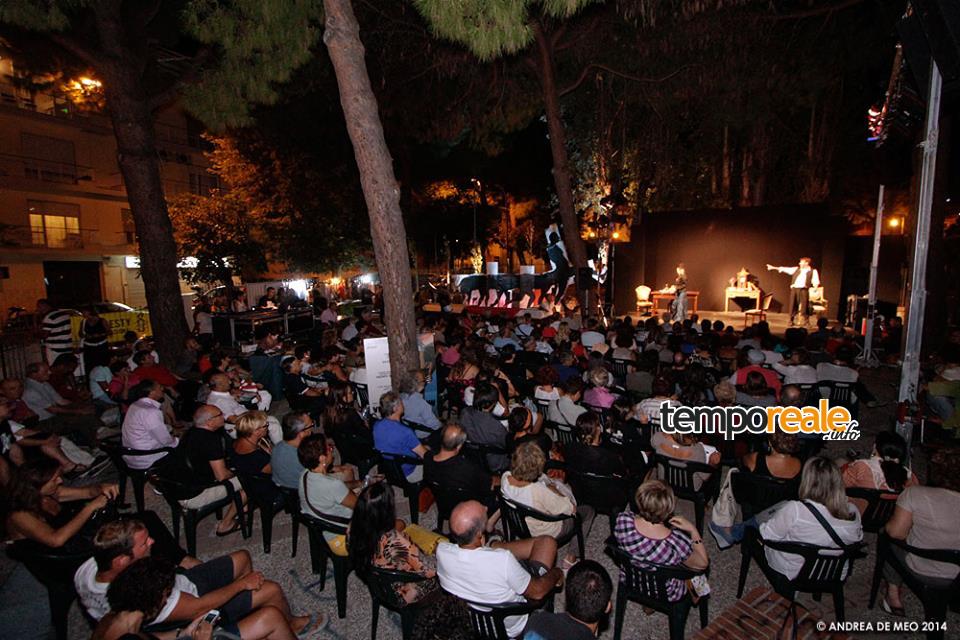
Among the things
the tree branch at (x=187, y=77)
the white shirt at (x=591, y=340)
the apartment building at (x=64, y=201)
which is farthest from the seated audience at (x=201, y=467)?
the apartment building at (x=64, y=201)

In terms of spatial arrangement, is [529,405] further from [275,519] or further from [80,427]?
[80,427]

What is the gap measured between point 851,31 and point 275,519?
14.4 m

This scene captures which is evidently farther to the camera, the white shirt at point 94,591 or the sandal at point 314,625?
the sandal at point 314,625

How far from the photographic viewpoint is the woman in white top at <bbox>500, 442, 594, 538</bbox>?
316 centimetres

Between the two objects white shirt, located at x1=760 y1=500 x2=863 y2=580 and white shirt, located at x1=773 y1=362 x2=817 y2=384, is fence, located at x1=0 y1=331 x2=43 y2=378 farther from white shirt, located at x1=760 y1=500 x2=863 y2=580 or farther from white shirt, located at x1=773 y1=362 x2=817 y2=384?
white shirt, located at x1=773 y1=362 x2=817 y2=384

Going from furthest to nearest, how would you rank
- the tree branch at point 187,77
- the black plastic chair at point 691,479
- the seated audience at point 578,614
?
the tree branch at point 187,77
the black plastic chair at point 691,479
the seated audience at point 578,614

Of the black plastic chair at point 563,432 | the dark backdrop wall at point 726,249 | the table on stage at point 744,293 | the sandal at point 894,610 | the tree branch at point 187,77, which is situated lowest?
the sandal at point 894,610

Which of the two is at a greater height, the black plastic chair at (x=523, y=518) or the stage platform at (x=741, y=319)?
the stage platform at (x=741, y=319)

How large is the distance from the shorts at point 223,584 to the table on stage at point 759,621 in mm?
2371

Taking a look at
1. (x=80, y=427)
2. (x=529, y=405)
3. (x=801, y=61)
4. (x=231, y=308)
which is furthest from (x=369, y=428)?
(x=801, y=61)

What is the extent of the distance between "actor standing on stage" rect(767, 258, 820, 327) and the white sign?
1218cm

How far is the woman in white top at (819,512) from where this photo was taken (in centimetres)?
271

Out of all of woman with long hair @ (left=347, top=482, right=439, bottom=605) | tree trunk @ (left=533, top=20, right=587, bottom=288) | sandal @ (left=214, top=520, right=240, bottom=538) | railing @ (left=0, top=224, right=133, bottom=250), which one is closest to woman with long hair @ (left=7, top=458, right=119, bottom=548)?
sandal @ (left=214, top=520, right=240, bottom=538)

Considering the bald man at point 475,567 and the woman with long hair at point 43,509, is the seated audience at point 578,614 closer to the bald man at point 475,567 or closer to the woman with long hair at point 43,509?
the bald man at point 475,567
